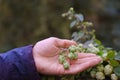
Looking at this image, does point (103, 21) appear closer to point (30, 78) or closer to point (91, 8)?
point (91, 8)

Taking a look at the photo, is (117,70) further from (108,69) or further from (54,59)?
(54,59)

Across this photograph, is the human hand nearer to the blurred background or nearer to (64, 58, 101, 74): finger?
(64, 58, 101, 74): finger

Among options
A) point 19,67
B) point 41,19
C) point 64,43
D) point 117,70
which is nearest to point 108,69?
point 117,70

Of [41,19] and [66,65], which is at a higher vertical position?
[66,65]

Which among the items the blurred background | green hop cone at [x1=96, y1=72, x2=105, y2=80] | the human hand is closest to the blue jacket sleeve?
the human hand

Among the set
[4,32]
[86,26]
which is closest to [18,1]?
→ [4,32]

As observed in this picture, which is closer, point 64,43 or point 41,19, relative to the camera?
point 64,43

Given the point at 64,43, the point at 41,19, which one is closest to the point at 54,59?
the point at 64,43
